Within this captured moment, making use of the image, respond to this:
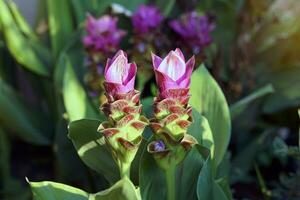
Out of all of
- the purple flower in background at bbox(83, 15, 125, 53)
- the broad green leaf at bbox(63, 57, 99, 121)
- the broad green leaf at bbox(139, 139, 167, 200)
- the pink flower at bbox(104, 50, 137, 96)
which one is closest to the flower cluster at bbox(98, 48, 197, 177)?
the pink flower at bbox(104, 50, 137, 96)

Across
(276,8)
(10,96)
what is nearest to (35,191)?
(10,96)

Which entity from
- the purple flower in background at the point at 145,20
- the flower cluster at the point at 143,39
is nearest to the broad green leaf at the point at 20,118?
the flower cluster at the point at 143,39

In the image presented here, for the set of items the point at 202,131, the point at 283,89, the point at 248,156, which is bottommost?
the point at 248,156

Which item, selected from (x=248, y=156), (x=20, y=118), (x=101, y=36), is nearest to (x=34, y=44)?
(x=20, y=118)

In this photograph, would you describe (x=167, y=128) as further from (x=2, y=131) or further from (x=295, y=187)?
(x=2, y=131)

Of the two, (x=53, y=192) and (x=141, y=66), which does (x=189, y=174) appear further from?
(x=141, y=66)

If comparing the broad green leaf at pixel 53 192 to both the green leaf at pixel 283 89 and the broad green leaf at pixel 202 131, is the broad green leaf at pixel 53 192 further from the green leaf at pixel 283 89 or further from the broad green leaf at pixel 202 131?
the green leaf at pixel 283 89
